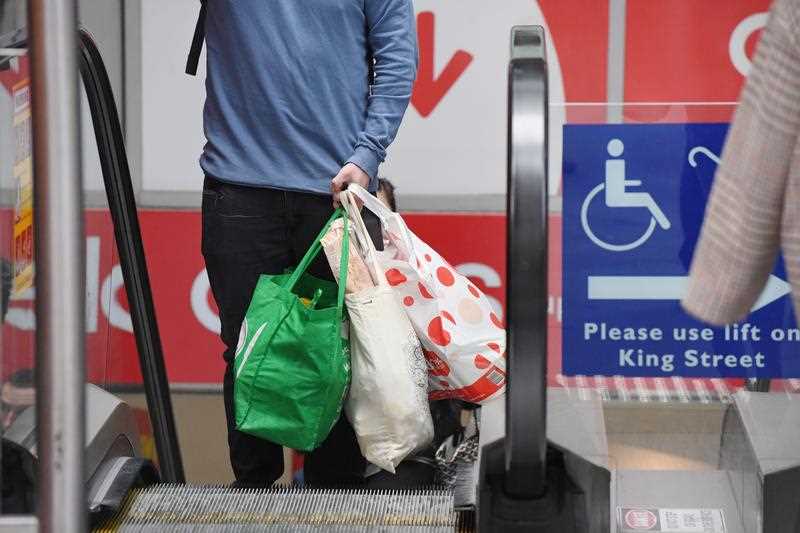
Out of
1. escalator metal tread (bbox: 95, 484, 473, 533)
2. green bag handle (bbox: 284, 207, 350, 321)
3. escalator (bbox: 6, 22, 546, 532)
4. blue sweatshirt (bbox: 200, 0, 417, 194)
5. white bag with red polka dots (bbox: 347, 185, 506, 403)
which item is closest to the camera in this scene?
escalator (bbox: 6, 22, 546, 532)

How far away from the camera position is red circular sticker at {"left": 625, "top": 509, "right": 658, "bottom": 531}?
2586mm

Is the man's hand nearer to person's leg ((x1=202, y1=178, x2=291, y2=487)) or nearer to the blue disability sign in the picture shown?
person's leg ((x1=202, y1=178, x2=291, y2=487))

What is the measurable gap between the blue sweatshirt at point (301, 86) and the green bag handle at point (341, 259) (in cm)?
18

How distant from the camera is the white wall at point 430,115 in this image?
470cm

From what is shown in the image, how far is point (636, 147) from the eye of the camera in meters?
2.59

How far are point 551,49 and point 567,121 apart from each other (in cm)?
215

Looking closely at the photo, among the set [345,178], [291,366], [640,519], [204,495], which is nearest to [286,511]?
[204,495]

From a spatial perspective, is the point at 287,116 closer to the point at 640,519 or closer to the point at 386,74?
the point at 386,74

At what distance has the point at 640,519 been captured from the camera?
8.55 ft

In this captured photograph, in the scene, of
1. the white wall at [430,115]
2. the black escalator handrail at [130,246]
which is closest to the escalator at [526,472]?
the black escalator handrail at [130,246]

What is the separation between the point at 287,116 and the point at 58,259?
122 centimetres

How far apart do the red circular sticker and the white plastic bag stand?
0.55 metres

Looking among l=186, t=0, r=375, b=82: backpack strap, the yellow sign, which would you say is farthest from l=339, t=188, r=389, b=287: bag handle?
the yellow sign

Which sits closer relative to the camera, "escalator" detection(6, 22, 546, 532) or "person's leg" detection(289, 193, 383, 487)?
"escalator" detection(6, 22, 546, 532)
